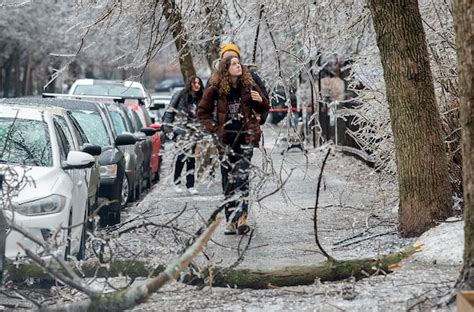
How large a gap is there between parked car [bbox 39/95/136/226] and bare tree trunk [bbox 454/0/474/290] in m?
5.82

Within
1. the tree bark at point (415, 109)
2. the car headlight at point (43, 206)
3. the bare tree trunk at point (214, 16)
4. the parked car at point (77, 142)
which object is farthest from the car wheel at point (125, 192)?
the tree bark at point (415, 109)

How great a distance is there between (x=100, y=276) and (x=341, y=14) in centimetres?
768

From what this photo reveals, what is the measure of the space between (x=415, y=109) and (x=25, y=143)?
12.0 feet

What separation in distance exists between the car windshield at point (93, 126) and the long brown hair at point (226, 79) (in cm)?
450

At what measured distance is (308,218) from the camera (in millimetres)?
11727

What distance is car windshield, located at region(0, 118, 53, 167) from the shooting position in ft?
29.9

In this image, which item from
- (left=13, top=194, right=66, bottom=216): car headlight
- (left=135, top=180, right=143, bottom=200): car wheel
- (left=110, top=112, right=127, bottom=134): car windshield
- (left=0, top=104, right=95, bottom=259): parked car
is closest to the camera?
(left=0, top=104, right=95, bottom=259): parked car

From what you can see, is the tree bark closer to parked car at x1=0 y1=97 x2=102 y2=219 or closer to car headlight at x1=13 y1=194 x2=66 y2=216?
car headlight at x1=13 y1=194 x2=66 y2=216

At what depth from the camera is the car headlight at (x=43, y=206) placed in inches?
321

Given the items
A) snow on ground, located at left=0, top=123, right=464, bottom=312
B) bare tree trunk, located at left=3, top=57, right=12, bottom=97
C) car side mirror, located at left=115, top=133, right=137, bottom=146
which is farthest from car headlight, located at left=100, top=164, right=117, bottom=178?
bare tree trunk, located at left=3, top=57, right=12, bottom=97

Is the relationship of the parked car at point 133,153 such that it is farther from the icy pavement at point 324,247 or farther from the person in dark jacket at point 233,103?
the person in dark jacket at point 233,103

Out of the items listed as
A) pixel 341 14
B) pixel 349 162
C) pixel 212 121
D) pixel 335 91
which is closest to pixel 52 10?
pixel 335 91

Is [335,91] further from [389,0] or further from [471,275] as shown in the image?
[471,275]

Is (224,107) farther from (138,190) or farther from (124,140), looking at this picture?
(138,190)
